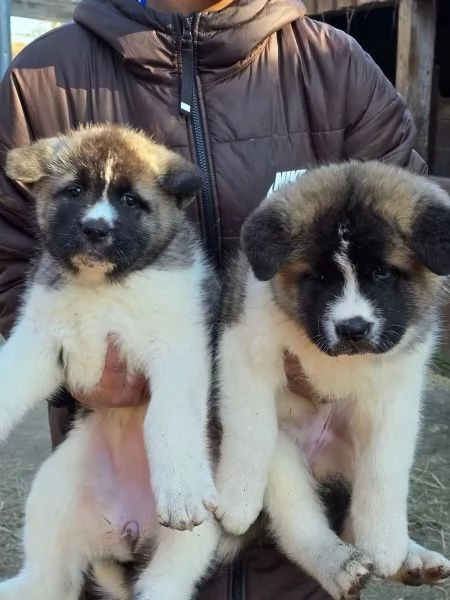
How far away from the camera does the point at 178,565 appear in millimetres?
2896

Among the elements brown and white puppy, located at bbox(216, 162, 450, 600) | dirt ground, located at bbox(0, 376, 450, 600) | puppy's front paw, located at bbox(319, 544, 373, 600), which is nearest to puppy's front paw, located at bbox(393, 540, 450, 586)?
brown and white puppy, located at bbox(216, 162, 450, 600)

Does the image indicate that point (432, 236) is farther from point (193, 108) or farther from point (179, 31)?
point (179, 31)

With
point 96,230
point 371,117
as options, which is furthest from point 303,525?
point 371,117

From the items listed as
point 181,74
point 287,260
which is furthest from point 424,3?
point 287,260

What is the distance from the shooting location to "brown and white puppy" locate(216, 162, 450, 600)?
8.63 feet

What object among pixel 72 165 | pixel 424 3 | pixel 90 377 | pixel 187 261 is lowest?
pixel 424 3

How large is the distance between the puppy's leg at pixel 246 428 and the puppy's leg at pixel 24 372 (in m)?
0.67

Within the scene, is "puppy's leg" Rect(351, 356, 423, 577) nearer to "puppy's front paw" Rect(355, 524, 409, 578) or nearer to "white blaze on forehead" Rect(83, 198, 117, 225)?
"puppy's front paw" Rect(355, 524, 409, 578)

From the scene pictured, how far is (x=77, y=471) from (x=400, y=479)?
1263 millimetres

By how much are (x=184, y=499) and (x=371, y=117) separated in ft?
5.73

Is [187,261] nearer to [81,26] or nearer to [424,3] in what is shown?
[81,26]

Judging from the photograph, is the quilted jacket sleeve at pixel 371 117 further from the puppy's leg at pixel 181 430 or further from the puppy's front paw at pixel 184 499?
the puppy's front paw at pixel 184 499

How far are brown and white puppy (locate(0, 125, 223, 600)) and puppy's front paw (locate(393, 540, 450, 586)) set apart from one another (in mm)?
759

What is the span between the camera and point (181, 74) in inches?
125
